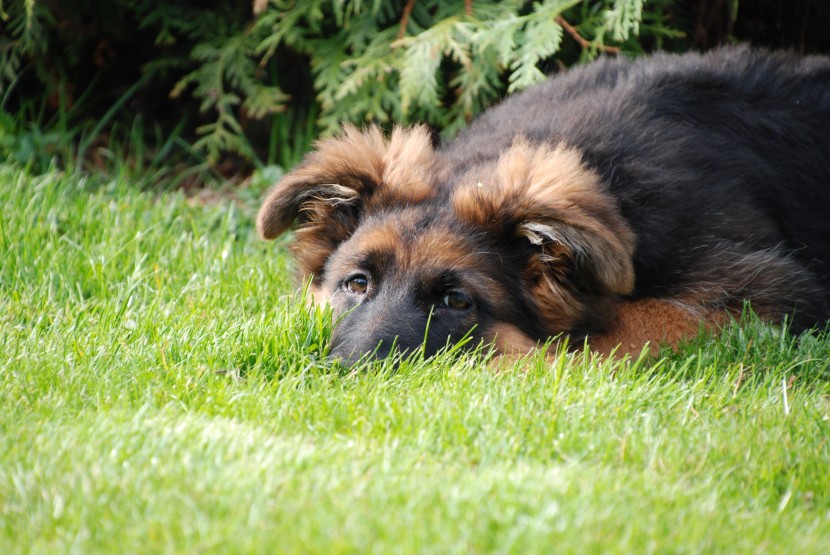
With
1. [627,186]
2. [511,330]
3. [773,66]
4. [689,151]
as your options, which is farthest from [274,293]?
[773,66]

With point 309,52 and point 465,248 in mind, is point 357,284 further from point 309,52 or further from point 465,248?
point 309,52

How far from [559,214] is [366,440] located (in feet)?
4.45

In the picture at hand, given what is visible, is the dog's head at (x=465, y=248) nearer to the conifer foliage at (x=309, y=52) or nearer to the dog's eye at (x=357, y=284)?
the dog's eye at (x=357, y=284)

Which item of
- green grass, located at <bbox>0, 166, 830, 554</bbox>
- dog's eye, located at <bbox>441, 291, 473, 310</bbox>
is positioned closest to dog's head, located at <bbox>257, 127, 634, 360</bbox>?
dog's eye, located at <bbox>441, 291, 473, 310</bbox>

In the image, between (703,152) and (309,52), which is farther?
(309,52)

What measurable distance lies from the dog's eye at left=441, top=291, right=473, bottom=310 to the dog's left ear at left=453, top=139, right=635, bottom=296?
1.08 feet

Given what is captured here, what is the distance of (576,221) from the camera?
379 cm

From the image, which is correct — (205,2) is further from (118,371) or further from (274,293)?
(118,371)

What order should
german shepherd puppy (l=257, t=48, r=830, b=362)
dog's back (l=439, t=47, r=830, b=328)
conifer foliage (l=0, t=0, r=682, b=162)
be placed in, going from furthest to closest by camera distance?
conifer foliage (l=0, t=0, r=682, b=162) → dog's back (l=439, t=47, r=830, b=328) → german shepherd puppy (l=257, t=48, r=830, b=362)

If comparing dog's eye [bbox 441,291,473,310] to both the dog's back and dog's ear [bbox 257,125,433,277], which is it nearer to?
dog's ear [bbox 257,125,433,277]

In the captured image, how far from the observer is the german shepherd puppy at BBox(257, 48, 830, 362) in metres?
3.98

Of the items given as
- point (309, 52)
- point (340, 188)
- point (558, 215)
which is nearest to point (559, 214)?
point (558, 215)

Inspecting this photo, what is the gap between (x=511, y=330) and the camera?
409 centimetres

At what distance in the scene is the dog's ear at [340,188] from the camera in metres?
4.39
